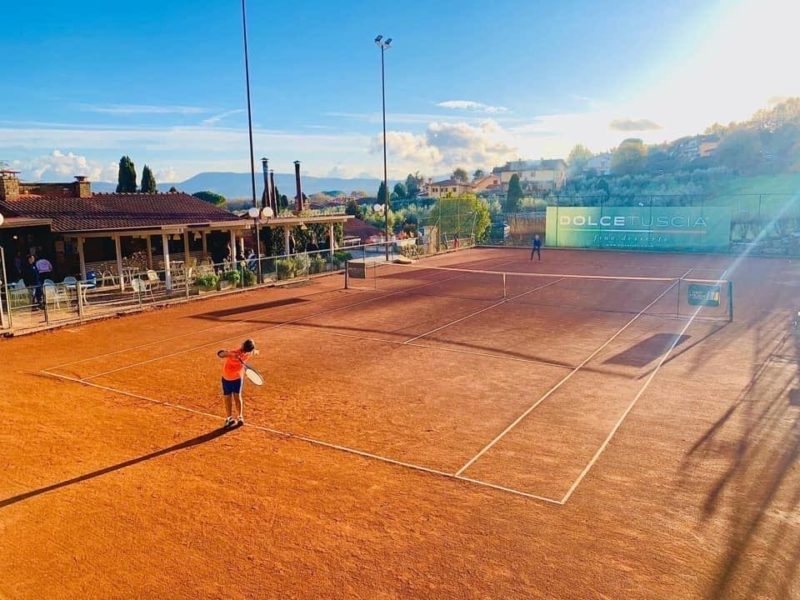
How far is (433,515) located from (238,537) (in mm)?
2378

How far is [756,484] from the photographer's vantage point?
8.16 m

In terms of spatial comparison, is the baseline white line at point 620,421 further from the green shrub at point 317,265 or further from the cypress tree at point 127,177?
the cypress tree at point 127,177

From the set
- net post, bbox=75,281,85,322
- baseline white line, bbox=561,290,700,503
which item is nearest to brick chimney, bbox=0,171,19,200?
net post, bbox=75,281,85,322

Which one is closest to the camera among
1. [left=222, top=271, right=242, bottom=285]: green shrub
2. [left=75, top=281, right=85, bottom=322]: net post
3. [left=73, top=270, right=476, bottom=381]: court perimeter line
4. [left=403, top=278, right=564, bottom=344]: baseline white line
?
[left=73, top=270, right=476, bottom=381]: court perimeter line

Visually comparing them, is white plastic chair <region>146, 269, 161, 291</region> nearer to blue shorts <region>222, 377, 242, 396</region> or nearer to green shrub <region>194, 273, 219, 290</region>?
green shrub <region>194, 273, 219, 290</region>

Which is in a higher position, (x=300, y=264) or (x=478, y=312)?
(x=300, y=264)

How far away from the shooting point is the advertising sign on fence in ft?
148

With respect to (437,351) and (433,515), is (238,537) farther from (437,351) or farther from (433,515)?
(437,351)

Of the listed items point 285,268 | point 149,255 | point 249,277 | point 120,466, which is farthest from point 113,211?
A: point 120,466

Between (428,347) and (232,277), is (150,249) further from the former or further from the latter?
(428,347)

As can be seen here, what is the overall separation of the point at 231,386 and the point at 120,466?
2.15 meters

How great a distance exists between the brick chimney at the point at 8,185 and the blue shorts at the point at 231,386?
2191 cm

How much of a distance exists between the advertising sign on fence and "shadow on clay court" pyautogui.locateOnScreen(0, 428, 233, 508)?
43.9m

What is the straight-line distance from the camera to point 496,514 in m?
7.50
